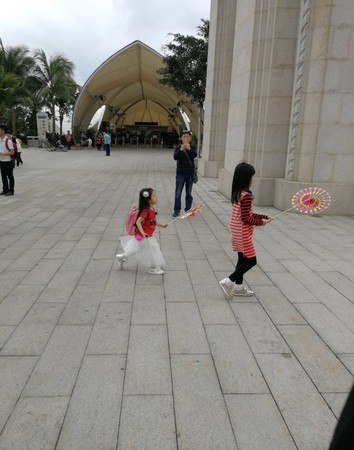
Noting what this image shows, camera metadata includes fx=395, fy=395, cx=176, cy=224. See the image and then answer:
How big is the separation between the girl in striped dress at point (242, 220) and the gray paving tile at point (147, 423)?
186 centimetres

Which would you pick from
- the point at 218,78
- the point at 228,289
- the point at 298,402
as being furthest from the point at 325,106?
the point at 298,402

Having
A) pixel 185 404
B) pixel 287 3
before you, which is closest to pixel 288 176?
pixel 287 3

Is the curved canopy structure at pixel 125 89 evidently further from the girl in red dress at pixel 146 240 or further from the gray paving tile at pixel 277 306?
the gray paving tile at pixel 277 306

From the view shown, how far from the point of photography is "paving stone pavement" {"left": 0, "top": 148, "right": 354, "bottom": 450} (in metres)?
2.45

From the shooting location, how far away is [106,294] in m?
4.43

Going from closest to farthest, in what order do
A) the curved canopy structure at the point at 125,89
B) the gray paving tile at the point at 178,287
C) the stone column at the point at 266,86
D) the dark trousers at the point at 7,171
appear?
1. the gray paving tile at the point at 178,287
2. the stone column at the point at 266,86
3. the dark trousers at the point at 7,171
4. the curved canopy structure at the point at 125,89

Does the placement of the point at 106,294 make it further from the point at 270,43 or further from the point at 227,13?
the point at 227,13

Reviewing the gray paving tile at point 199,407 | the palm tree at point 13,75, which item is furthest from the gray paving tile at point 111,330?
the palm tree at point 13,75

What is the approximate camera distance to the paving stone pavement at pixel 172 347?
245 cm

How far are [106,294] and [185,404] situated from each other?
202cm

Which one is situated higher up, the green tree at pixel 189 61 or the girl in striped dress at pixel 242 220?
the green tree at pixel 189 61

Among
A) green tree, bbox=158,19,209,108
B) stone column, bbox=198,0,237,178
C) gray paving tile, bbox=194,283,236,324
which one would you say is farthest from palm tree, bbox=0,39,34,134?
gray paving tile, bbox=194,283,236,324

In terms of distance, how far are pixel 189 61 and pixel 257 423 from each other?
706 inches

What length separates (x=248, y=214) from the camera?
4.11m
